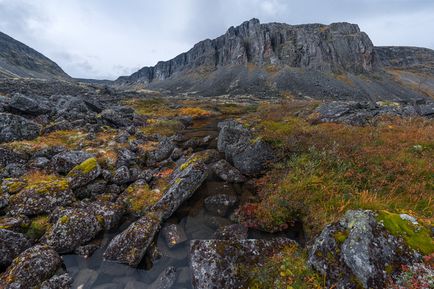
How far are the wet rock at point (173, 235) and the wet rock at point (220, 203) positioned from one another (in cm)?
177

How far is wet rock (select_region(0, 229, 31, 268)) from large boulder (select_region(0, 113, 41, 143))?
1308cm

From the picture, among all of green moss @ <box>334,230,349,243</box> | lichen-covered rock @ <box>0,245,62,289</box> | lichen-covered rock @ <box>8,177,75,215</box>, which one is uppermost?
lichen-covered rock @ <box>8,177,75,215</box>

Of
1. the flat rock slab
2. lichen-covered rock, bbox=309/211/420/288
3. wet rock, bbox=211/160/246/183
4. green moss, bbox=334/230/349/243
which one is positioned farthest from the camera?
wet rock, bbox=211/160/246/183

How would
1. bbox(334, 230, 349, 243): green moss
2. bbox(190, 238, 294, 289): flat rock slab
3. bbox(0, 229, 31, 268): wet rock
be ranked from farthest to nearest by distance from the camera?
bbox(0, 229, 31, 268): wet rock → bbox(190, 238, 294, 289): flat rock slab → bbox(334, 230, 349, 243): green moss

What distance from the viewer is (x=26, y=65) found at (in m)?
186

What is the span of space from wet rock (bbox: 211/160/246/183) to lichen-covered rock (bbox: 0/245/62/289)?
785 cm

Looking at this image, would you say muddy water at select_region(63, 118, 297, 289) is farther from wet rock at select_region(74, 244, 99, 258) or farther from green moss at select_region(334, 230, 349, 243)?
green moss at select_region(334, 230, 349, 243)

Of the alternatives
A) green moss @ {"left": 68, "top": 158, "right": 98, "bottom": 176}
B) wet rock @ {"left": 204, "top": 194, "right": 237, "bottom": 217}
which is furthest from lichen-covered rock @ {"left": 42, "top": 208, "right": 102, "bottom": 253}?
wet rock @ {"left": 204, "top": 194, "right": 237, "bottom": 217}

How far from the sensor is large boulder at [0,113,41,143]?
1669cm

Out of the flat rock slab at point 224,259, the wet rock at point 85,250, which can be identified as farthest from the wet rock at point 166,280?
the wet rock at point 85,250

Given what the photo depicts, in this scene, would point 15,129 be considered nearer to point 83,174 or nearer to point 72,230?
point 83,174

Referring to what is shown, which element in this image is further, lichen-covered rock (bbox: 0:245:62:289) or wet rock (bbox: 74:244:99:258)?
wet rock (bbox: 74:244:99:258)

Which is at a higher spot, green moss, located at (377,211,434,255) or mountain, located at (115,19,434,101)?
mountain, located at (115,19,434,101)

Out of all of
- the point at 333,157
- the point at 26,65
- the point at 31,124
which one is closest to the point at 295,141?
the point at 333,157
